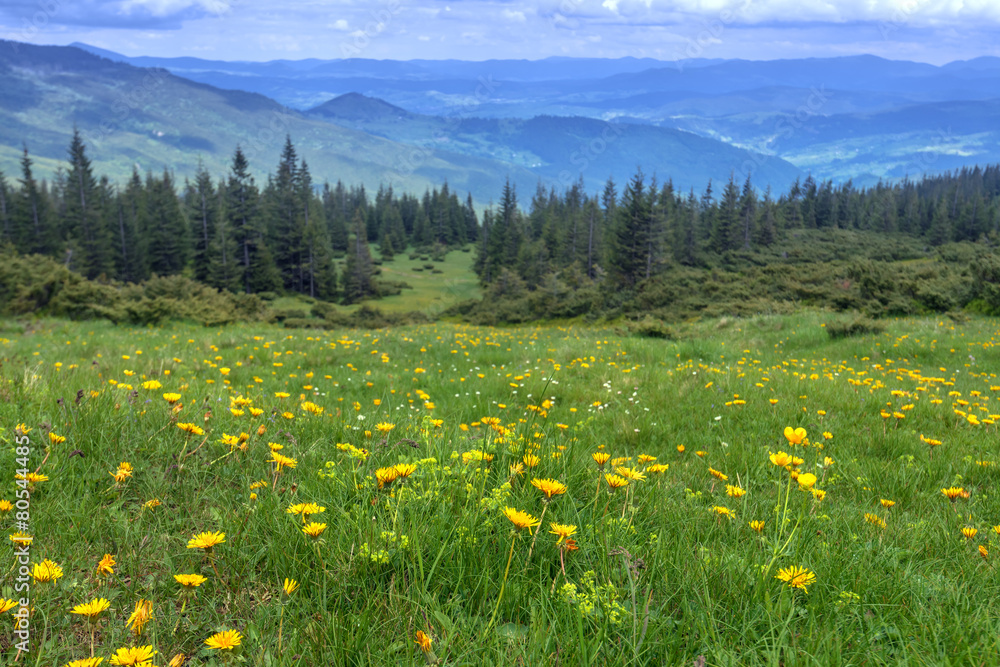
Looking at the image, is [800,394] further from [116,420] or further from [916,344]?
[916,344]

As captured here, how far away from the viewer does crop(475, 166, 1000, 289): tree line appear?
5653 cm

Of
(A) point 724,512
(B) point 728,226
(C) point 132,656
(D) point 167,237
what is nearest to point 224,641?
(C) point 132,656

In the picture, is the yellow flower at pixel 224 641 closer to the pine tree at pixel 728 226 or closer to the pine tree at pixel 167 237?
the pine tree at pixel 167 237

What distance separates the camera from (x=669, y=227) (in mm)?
74438

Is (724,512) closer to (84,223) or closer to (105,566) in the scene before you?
(105,566)

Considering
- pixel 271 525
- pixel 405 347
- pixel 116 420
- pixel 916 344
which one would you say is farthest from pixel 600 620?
pixel 916 344

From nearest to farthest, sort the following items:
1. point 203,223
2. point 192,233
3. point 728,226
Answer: point 203,223
point 192,233
point 728,226

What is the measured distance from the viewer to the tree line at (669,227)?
56.5 m

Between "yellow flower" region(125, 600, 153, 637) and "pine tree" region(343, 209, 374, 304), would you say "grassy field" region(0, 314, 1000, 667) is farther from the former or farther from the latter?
"pine tree" region(343, 209, 374, 304)

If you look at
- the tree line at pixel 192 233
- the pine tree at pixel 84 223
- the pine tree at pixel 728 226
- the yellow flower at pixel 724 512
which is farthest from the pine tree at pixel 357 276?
the yellow flower at pixel 724 512

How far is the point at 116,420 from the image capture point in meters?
2.98

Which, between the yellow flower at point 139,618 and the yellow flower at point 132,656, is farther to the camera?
the yellow flower at point 139,618

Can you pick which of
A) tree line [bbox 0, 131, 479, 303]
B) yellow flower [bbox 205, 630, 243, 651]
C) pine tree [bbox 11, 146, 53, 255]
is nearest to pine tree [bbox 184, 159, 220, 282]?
tree line [bbox 0, 131, 479, 303]

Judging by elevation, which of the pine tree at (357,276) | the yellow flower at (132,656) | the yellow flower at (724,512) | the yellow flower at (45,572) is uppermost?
the yellow flower at (132,656)
